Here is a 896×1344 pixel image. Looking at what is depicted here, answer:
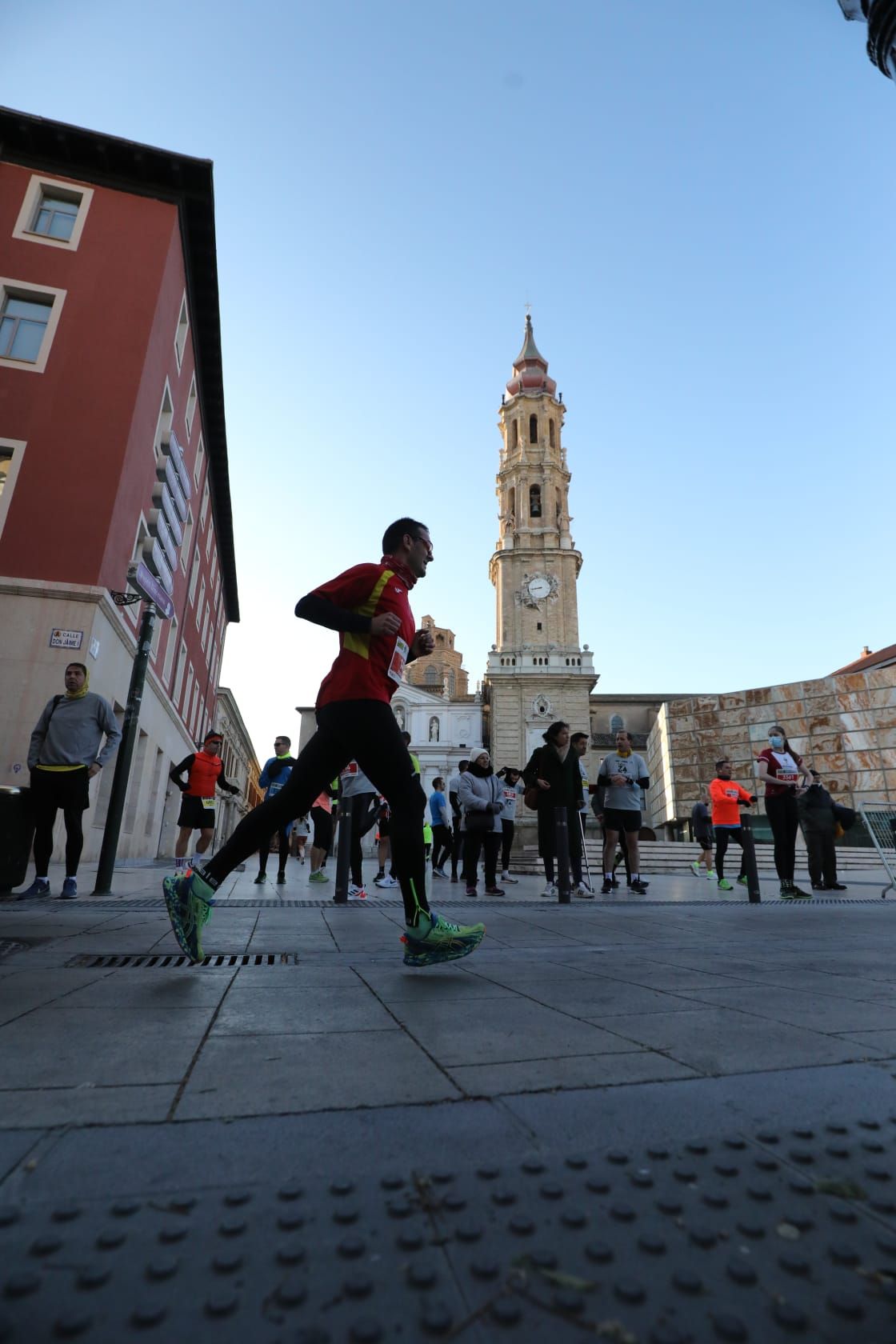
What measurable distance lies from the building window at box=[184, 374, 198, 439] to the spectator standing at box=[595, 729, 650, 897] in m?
16.5

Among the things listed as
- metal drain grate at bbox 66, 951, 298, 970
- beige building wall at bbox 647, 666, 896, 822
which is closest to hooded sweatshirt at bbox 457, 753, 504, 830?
metal drain grate at bbox 66, 951, 298, 970

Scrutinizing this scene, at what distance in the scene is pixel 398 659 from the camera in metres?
3.54

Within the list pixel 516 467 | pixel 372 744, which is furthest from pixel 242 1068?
pixel 516 467

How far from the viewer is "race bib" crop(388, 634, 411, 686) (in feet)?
11.4

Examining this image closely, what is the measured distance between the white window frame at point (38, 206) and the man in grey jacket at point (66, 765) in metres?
13.3

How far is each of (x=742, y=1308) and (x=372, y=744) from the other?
97.5 inches

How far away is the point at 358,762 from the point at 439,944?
91cm

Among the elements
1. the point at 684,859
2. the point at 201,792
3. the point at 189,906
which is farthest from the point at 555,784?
the point at 684,859

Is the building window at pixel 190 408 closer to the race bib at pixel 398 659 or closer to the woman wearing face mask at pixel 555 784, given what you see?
the woman wearing face mask at pixel 555 784

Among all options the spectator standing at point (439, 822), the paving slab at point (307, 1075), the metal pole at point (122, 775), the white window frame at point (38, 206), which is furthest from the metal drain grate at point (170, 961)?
the white window frame at point (38, 206)

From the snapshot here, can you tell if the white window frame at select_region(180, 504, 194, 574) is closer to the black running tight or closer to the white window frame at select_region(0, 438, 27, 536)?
the white window frame at select_region(0, 438, 27, 536)

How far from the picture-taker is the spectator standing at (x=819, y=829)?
966 cm

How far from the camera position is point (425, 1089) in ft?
5.37

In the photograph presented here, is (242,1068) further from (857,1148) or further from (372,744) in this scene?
(372,744)
